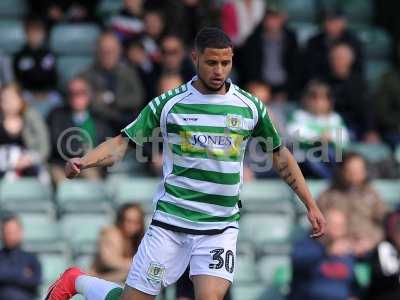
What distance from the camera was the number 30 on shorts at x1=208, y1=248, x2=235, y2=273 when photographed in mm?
7902

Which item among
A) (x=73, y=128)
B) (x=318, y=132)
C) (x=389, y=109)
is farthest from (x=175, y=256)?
(x=389, y=109)

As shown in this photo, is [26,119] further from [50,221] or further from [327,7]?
[327,7]

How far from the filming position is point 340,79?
14195mm

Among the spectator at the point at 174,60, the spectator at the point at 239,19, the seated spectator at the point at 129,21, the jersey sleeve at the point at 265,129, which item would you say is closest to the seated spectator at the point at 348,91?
the spectator at the point at 239,19

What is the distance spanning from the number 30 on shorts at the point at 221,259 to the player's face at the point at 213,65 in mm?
980

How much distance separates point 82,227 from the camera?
12.1 m

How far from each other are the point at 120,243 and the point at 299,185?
335 cm

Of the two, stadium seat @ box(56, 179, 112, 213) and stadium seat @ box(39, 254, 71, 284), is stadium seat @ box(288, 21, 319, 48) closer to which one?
stadium seat @ box(56, 179, 112, 213)

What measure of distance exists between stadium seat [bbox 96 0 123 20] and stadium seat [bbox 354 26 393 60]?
2.86 metres

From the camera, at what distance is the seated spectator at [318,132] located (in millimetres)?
13008

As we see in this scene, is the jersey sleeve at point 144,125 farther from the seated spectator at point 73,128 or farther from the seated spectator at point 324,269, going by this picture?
the seated spectator at point 73,128

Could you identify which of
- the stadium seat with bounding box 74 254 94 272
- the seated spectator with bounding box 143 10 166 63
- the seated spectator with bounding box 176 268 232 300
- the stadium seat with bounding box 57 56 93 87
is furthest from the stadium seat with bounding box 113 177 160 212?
the seated spectator with bounding box 143 10 166 63

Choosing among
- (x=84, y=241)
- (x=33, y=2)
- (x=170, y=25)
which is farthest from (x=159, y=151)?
(x=33, y=2)

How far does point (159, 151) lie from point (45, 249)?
139cm
